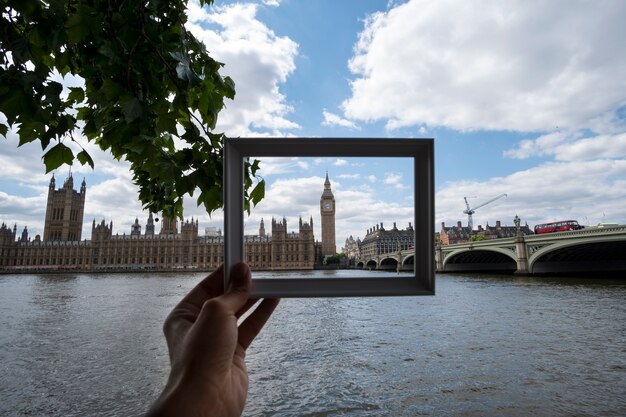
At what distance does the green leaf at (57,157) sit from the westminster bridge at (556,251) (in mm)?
23697

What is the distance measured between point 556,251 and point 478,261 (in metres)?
16.1

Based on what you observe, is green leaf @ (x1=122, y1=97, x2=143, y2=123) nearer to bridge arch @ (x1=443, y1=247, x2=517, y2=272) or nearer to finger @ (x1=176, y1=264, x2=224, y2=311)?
finger @ (x1=176, y1=264, x2=224, y2=311)

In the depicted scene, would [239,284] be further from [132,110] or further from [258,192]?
[132,110]

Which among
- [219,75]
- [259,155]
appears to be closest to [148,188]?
[219,75]

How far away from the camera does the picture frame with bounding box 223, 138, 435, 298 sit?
3.83 ft

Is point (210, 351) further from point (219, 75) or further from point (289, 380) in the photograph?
point (289, 380)

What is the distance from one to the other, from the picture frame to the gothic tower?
111001 mm

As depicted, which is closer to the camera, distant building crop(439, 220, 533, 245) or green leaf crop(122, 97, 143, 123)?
green leaf crop(122, 97, 143, 123)

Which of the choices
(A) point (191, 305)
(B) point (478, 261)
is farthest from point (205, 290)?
(B) point (478, 261)

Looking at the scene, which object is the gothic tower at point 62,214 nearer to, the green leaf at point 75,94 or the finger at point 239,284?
the green leaf at point 75,94

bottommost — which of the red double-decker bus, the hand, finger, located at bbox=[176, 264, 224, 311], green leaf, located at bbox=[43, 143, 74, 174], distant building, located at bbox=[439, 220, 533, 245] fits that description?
the hand

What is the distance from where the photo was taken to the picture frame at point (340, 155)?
117cm

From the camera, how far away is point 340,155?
4.16 ft

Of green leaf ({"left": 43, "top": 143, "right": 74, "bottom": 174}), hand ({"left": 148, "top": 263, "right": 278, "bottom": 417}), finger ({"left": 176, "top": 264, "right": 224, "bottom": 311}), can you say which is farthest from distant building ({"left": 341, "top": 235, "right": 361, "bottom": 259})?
green leaf ({"left": 43, "top": 143, "right": 74, "bottom": 174})
